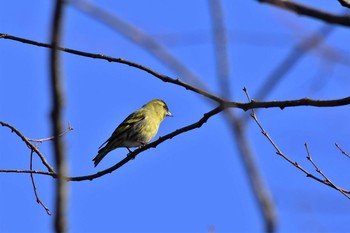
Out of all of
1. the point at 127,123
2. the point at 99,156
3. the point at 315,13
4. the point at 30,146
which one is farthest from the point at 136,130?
the point at 315,13

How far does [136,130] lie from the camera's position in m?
11.2

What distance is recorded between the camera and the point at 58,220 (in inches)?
58.2

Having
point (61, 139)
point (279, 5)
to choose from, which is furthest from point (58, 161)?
point (279, 5)

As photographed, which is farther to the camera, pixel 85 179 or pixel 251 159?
pixel 85 179

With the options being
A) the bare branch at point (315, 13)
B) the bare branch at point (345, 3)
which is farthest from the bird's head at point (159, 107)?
the bare branch at point (315, 13)

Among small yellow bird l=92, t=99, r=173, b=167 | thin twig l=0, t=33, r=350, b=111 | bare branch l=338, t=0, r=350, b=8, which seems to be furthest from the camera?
small yellow bird l=92, t=99, r=173, b=167

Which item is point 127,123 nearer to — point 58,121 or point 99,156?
point 99,156

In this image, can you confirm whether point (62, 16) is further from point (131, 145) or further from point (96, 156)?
point (131, 145)

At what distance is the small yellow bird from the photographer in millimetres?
10461

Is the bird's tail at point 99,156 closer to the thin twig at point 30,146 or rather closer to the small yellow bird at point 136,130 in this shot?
the small yellow bird at point 136,130

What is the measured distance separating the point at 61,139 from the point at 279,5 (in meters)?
0.65

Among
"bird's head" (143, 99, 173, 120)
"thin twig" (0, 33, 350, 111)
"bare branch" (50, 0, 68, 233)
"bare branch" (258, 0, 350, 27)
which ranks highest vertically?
"bird's head" (143, 99, 173, 120)

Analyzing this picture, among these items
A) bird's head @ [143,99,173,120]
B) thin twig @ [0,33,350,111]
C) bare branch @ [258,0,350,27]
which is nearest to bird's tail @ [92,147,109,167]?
bird's head @ [143,99,173,120]

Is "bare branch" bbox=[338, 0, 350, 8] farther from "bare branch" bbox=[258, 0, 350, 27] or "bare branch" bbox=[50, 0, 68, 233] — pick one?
"bare branch" bbox=[50, 0, 68, 233]
